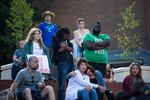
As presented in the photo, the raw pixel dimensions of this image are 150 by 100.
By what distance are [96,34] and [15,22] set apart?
11.1m

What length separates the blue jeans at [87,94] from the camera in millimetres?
9742

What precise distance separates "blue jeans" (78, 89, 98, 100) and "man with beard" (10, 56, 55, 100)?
579 millimetres

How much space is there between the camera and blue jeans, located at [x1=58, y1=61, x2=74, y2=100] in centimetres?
1098

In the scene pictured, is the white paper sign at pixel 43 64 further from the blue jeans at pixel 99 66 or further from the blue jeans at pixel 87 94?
the blue jeans at pixel 87 94

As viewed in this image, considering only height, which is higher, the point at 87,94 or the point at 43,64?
the point at 43,64

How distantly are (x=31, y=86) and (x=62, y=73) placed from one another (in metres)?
1.19

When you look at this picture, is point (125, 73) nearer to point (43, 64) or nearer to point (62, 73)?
point (43, 64)

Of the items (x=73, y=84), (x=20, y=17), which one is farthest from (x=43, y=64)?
(x=20, y=17)

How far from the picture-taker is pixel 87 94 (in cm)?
978

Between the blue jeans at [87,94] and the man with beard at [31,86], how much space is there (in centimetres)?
58

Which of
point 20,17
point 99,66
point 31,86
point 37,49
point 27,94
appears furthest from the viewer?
point 20,17

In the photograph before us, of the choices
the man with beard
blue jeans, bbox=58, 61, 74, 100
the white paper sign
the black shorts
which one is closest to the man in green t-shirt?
blue jeans, bbox=58, 61, 74, 100

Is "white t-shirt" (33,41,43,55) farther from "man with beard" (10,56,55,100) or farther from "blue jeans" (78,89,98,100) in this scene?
"blue jeans" (78,89,98,100)

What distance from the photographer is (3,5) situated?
941 inches
